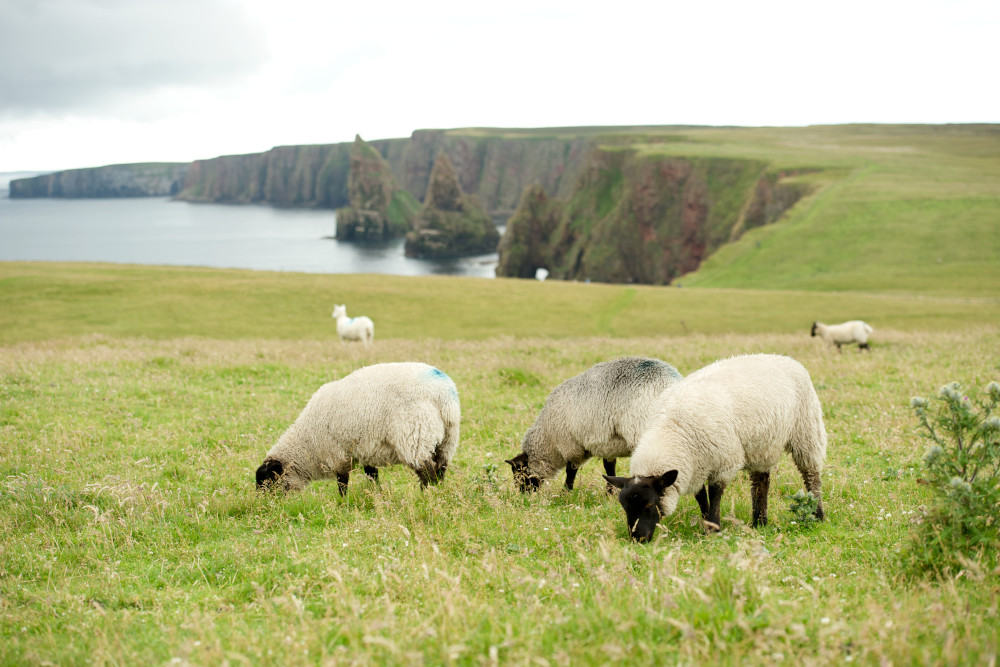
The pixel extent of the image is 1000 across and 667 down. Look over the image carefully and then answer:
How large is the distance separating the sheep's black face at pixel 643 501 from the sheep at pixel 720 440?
0.04 feet

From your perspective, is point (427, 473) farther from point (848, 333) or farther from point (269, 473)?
point (848, 333)

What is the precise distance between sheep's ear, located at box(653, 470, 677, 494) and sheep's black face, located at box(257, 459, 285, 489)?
5411 mm

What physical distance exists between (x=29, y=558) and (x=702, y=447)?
758 cm

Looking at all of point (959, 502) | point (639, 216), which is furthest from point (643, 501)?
point (639, 216)

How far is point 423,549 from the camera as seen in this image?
665cm

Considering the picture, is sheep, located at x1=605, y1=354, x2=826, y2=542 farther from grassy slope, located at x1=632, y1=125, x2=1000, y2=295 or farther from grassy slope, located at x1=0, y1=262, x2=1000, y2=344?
grassy slope, located at x1=632, y1=125, x2=1000, y2=295

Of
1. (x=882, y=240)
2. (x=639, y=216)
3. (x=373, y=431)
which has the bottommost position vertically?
(x=373, y=431)

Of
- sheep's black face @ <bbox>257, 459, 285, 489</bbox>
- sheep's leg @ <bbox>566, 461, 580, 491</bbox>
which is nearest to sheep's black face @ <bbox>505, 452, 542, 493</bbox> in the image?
sheep's leg @ <bbox>566, 461, 580, 491</bbox>

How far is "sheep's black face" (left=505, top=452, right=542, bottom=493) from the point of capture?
391 inches

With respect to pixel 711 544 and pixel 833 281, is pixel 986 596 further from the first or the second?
pixel 833 281

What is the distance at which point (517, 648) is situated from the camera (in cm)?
438

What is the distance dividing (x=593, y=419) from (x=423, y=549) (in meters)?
3.92

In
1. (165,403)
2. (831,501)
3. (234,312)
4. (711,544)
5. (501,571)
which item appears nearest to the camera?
(501,571)

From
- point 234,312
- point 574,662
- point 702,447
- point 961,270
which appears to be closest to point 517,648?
point 574,662
